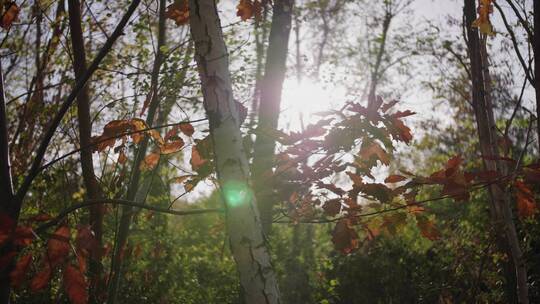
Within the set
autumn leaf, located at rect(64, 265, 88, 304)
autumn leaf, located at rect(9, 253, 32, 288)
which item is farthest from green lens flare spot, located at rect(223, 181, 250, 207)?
autumn leaf, located at rect(9, 253, 32, 288)

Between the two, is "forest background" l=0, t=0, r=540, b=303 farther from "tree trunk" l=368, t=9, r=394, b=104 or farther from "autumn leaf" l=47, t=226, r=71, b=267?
"tree trunk" l=368, t=9, r=394, b=104

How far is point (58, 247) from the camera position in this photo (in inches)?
54.3

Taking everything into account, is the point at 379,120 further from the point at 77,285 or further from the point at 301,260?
the point at 301,260

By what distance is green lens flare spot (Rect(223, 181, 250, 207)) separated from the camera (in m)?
1.64

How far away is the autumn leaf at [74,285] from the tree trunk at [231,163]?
0.49m

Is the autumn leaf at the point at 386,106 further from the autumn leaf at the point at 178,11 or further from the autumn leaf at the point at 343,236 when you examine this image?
the autumn leaf at the point at 178,11

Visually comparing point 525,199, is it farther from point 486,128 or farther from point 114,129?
point 114,129

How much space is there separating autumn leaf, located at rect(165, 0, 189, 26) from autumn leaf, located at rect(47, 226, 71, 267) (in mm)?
1154

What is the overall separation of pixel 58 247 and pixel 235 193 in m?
0.57

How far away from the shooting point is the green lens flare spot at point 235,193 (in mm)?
1637

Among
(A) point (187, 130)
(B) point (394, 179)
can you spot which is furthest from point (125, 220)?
(B) point (394, 179)

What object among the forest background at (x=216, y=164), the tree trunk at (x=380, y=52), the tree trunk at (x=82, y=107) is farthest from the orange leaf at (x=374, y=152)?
the tree trunk at (x=380, y=52)

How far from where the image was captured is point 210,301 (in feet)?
20.1

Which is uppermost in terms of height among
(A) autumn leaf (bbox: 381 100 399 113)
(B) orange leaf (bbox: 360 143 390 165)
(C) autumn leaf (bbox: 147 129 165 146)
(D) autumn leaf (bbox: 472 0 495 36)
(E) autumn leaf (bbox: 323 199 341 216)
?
(D) autumn leaf (bbox: 472 0 495 36)
